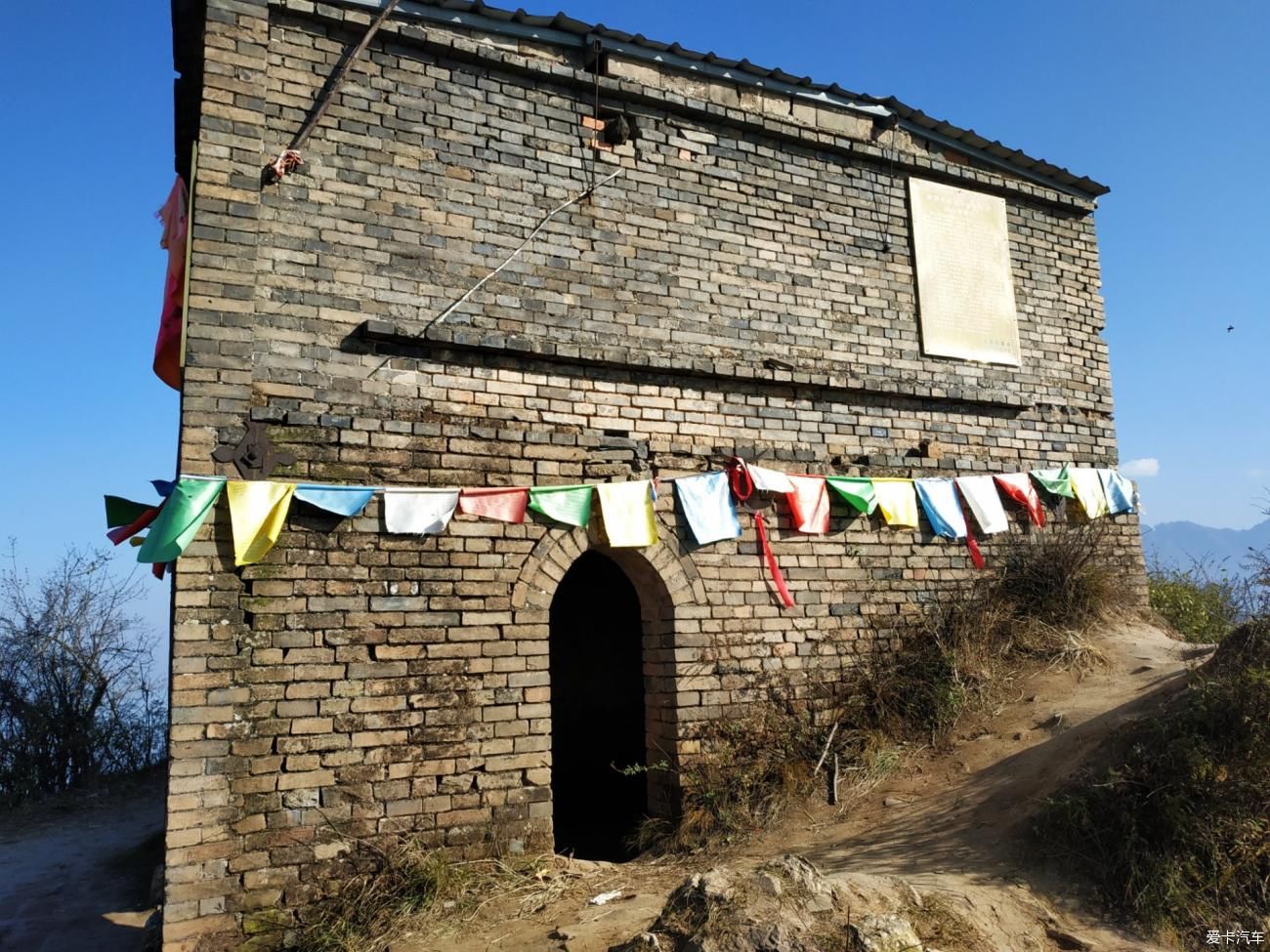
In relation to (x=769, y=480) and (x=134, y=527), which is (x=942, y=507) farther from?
(x=134, y=527)

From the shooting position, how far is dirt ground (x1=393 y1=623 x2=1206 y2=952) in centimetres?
459

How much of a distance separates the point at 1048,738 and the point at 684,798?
269 centimetres

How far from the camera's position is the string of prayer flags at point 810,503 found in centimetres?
702

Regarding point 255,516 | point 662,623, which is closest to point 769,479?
point 662,623

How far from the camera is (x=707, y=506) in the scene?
667 cm

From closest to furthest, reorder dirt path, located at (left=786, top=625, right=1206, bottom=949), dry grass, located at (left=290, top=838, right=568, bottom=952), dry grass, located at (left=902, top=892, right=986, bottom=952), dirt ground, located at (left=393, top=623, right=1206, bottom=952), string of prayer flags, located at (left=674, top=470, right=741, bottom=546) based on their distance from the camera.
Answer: dry grass, located at (left=902, top=892, right=986, bottom=952) < dirt ground, located at (left=393, top=623, right=1206, bottom=952) < dirt path, located at (left=786, top=625, right=1206, bottom=949) < dry grass, located at (left=290, top=838, right=568, bottom=952) < string of prayer flags, located at (left=674, top=470, right=741, bottom=546)

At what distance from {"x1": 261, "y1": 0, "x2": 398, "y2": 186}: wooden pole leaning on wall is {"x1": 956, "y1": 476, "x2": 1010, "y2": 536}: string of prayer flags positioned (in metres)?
5.93

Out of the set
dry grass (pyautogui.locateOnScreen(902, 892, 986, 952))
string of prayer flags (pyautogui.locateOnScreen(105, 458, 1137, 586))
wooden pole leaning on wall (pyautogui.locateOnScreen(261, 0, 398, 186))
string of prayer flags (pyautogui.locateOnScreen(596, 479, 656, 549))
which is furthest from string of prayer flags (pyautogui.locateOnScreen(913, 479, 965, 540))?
wooden pole leaning on wall (pyautogui.locateOnScreen(261, 0, 398, 186))

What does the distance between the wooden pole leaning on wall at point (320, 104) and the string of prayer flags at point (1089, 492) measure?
7.23m

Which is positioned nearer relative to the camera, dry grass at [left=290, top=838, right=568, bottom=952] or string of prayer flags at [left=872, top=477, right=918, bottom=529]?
dry grass at [left=290, top=838, right=568, bottom=952]

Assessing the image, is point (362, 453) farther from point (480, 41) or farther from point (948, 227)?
point (948, 227)

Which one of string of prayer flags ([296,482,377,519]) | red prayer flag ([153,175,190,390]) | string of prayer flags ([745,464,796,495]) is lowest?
string of prayer flags ([296,482,377,519])

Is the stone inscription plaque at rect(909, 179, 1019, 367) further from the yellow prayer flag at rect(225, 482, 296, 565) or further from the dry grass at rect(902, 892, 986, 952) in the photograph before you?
the yellow prayer flag at rect(225, 482, 296, 565)

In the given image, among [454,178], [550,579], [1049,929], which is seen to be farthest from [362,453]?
[1049,929]
